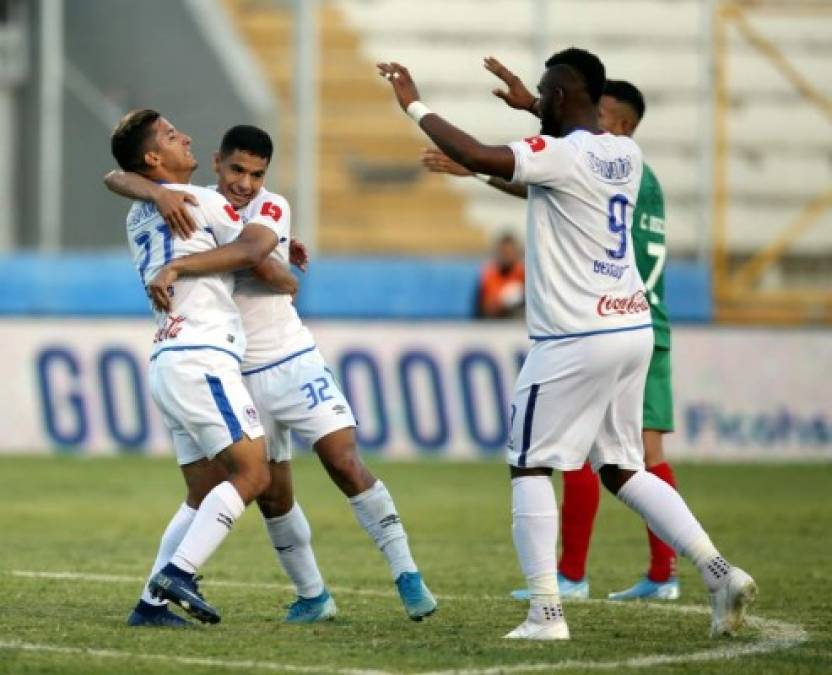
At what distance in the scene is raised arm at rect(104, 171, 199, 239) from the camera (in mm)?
7594

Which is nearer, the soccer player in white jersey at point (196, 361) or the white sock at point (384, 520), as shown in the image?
the soccer player in white jersey at point (196, 361)

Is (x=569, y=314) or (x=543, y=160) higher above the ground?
(x=543, y=160)

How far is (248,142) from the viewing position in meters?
7.84

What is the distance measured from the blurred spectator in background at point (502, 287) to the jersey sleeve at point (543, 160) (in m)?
11.2

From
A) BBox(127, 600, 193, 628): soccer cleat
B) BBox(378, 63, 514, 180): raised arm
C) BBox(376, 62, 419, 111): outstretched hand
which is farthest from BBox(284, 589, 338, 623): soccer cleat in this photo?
BBox(376, 62, 419, 111): outstretched hand

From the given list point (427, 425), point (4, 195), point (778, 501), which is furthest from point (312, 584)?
point (4, 195)

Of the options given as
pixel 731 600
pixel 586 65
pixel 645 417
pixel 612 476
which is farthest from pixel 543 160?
pixel 645 417

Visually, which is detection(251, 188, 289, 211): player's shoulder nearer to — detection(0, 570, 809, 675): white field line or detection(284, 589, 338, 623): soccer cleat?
detection(284, 589, 338, 623): soccer cleat

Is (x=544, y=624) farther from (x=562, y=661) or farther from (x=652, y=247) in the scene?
(x=652, y=247)

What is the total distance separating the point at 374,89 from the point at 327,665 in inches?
553

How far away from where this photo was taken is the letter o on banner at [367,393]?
714 inches

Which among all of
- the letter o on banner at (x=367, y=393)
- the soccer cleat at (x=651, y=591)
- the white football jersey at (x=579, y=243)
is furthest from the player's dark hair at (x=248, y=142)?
the letter o on banner at (x=367, y=393)

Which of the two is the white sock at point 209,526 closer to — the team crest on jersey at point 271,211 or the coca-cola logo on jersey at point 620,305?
the team crest on jersey at point 271,211

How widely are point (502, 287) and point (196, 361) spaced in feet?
36.9
